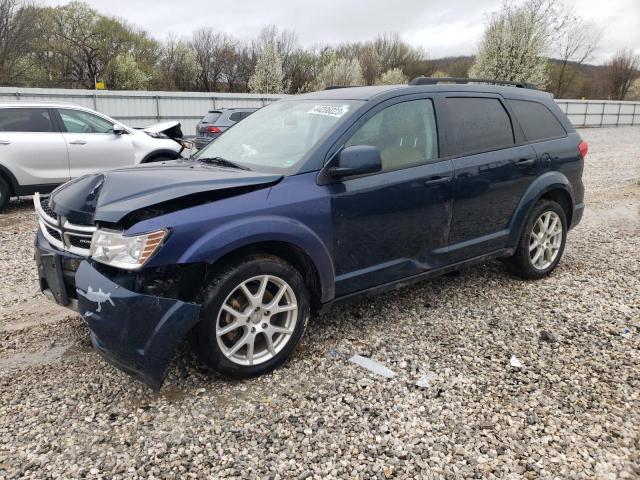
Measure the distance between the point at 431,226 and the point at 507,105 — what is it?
1.55 meters

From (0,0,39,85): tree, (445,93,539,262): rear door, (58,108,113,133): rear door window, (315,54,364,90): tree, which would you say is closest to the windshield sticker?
(445,93,539,262): rear door

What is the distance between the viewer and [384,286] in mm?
3672

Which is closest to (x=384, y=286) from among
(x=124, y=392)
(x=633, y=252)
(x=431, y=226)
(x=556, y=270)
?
(x=431, y=226)

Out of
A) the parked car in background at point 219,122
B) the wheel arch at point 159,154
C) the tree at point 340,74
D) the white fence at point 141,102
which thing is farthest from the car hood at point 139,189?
the tree at point 340,74

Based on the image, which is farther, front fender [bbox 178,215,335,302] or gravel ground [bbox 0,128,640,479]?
front fender [bbox 178,215,335,302]

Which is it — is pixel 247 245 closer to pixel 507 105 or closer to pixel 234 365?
pixel 234 365

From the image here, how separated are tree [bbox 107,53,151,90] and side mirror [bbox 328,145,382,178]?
48.1 meters

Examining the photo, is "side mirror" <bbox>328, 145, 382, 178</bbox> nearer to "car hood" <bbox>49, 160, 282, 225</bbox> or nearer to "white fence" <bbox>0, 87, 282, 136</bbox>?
"car hood" <bbox>49, 160, 282, 225</bbox>

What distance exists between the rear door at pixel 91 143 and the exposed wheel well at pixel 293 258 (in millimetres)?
6296

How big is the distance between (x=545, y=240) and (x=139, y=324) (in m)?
3.78

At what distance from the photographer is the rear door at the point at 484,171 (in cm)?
401

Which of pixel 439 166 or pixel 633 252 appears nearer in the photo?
pixel 439 166

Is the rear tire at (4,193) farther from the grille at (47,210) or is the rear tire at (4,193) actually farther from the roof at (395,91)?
the roof at (395,91)

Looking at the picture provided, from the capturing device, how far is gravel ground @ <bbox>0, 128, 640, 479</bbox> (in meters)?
2.44
